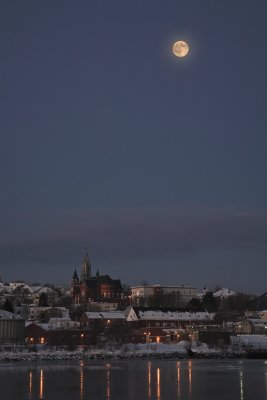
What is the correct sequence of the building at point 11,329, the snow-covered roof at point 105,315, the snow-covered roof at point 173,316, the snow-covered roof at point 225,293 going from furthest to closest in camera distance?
the snow-covered roof at point 225,293 → the snow-covered roof at point 105,315 → the snow-covered roof at point 173,316 → the building at point 11,329

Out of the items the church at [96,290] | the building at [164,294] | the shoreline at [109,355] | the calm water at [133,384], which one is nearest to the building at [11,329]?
the shoreline at [109,355]

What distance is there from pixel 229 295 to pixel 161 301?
80.7 feet

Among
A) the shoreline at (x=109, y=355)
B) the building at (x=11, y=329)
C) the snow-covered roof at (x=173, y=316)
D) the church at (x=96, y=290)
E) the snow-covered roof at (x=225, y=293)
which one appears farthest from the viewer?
the snow-covered roof at (x=225, y=293)

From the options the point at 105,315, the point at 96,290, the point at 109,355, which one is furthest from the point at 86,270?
the point at 109,355

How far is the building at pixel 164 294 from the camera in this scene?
580 ft

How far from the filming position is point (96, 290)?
176 m

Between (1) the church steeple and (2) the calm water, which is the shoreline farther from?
(1) the church steeple

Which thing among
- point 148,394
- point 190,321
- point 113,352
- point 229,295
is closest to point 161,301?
point 229,295

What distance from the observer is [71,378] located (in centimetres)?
4078

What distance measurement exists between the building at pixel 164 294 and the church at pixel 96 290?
559 cm

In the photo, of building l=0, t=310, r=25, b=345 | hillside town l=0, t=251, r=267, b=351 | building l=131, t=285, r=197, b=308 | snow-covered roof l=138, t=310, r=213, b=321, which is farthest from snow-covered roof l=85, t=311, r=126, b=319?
building l=131, t=285, r=197, b=308

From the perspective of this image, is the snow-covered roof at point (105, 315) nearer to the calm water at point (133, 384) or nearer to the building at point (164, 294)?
the building at point (164, 294)

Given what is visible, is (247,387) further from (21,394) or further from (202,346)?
(202,346)

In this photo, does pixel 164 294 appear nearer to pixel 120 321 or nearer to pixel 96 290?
pixel 96 290
